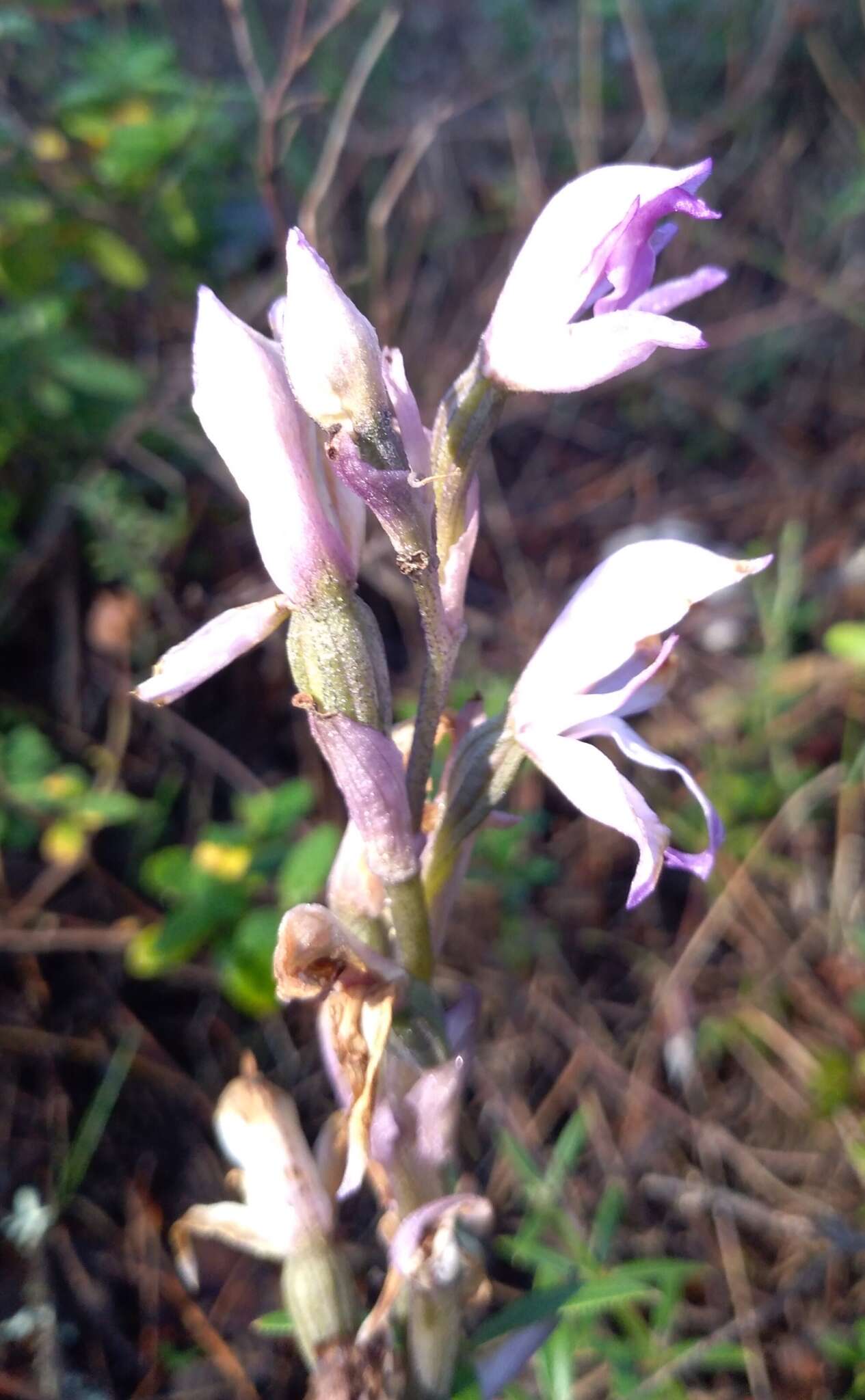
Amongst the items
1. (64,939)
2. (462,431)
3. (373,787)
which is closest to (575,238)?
(462,431)

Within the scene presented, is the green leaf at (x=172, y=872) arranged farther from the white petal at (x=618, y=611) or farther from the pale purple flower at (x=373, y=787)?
the white petal at (x=618, y=611)

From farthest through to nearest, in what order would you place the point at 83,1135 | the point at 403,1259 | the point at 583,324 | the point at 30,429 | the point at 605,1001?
the point at 30,429
the point at 605,1001
the point at 83,1135
the point at 403,1259
the point at 583,324

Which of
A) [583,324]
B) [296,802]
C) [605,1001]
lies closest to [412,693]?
[296,802]

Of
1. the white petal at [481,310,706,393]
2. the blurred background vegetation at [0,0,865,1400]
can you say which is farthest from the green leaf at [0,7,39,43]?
the white petal at [481,310,706,393]

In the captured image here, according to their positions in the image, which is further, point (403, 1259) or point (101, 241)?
point (101, 241)

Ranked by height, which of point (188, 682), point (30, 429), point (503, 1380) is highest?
point (30, 429)

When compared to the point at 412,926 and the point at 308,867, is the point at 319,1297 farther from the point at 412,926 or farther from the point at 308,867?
the point at 308,867

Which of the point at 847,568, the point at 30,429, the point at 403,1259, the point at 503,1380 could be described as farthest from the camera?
the point at 847,568

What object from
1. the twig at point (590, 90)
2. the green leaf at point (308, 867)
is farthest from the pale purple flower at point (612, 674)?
the twig at point (590, 90)

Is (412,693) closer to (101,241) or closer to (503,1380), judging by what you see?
(101,241)
